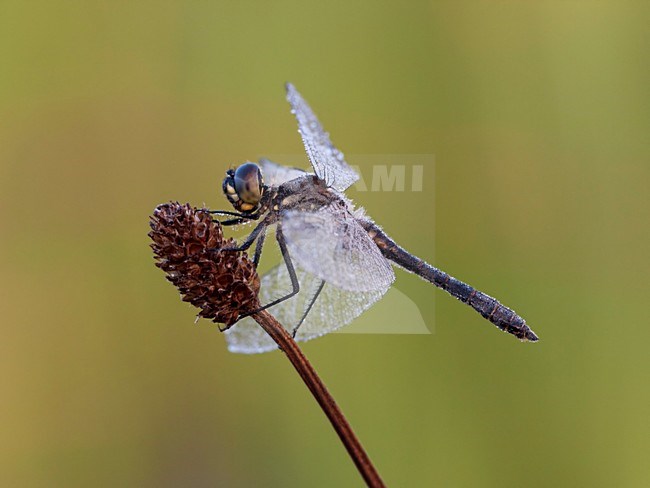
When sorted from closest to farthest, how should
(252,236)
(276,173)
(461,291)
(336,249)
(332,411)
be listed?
1. (332,411)
2. (336,249)
3. (252,236)
4. (276,173)
5. (461,291)

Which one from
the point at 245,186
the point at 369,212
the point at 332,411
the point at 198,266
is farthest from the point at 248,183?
the point at 369,212

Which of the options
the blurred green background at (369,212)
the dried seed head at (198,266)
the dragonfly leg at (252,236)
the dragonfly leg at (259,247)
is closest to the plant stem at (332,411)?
the dried seed head at (198,266)

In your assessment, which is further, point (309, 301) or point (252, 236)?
point (309, 301)

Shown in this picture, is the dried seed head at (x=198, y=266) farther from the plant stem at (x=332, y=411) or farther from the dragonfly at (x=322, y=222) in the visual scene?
the dragonfly at (x=322, y=222)

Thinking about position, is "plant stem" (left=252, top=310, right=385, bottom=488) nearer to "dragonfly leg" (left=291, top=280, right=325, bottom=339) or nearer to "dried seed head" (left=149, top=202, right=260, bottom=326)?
"dried seed head" (left=149, top=202, right=260, bottom=326)

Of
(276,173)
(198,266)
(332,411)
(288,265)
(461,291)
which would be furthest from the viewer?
(461,291)

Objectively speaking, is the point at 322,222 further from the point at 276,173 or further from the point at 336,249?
the point at 276,173
